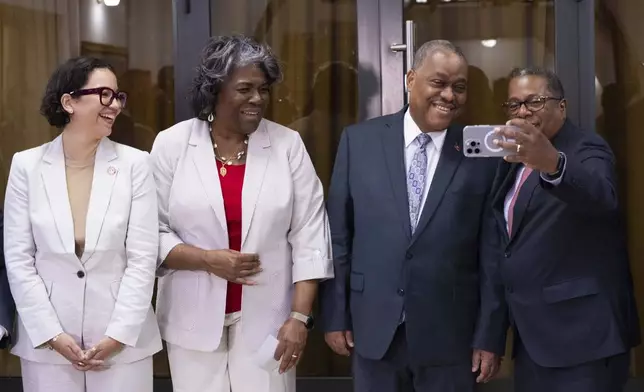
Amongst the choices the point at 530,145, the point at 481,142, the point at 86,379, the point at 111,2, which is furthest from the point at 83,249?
the point at 111,2

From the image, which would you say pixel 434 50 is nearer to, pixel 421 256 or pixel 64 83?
pixel 421 256

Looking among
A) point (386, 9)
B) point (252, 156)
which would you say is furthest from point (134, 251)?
point (386, 9)

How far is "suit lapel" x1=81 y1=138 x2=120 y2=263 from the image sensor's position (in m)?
2.66

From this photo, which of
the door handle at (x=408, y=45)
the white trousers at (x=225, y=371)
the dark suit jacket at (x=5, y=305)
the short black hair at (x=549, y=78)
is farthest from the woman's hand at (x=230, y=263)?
the door handle at (x=408, y=45)

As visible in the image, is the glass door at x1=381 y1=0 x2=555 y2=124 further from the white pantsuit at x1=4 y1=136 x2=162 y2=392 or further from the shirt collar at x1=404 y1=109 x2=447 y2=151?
the white pantsuit at x1=4 y1=136 x2=162 y2=392

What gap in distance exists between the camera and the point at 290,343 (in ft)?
9.04

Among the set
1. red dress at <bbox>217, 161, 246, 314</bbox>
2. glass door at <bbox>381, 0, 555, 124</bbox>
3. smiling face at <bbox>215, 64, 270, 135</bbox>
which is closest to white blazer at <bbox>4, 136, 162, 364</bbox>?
red dress at <bbox>217, 161, 246, 314</bbox>

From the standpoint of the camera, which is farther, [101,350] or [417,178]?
[417,178]

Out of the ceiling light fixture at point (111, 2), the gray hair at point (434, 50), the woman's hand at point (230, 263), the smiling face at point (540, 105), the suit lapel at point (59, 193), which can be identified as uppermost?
the ceiling light fixture at point (111, 2)

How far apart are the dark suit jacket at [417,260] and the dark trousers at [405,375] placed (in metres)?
0.04

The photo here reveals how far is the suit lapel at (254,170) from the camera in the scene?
2750 millimetres

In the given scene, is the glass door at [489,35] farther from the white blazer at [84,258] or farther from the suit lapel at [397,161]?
the white blazer at [84,258]

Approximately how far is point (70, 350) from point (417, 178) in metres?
1.25

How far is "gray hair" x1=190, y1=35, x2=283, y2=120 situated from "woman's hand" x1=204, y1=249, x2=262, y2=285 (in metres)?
0.51
